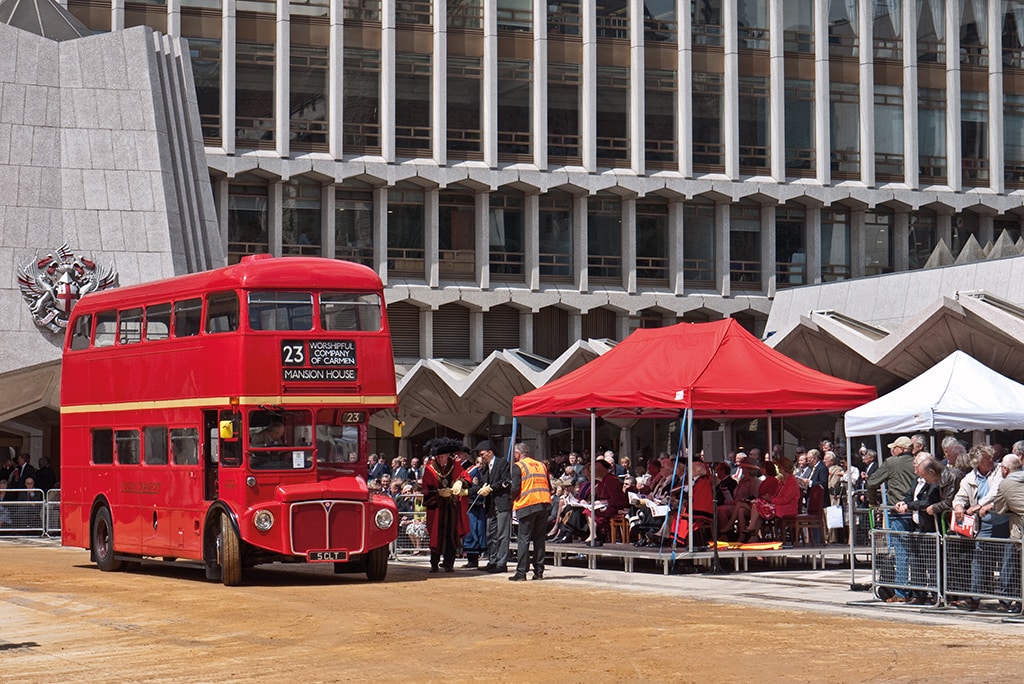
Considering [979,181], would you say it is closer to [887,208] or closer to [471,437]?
[887,208]

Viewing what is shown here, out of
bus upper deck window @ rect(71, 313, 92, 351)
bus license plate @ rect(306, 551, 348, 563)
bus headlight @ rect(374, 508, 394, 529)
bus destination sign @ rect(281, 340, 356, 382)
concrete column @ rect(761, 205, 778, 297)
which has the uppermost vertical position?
concrete column @ rect(761, 205, 778, 297)

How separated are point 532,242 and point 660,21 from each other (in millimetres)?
8221

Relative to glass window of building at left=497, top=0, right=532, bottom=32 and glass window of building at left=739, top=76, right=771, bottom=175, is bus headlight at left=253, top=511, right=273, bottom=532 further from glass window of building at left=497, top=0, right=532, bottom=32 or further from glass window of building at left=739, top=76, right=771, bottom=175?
glass window of building at left=739, top=76, right=771, bottom=175

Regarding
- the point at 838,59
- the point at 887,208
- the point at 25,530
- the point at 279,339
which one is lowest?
the point at 25,530

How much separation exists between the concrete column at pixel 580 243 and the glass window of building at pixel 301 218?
7.89m

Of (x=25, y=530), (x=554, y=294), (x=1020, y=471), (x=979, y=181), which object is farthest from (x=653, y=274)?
(x=1020, y=471)

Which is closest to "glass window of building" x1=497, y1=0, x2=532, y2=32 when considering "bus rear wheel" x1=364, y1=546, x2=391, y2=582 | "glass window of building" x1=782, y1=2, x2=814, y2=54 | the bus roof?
"glass window of building" x1=782, y1=2, x2=814, y2=54

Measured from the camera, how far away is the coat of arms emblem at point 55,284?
36.9 m

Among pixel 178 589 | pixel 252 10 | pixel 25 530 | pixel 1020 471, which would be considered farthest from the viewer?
pixel 252 10

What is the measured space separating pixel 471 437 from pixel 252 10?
46.4 ft

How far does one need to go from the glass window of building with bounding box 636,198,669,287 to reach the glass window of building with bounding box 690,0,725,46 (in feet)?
17.4

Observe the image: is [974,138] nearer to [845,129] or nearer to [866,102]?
[866,102]

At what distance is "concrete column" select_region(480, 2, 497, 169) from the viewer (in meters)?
50.7

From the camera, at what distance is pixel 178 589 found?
21391mm
